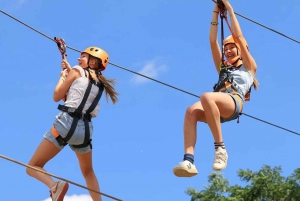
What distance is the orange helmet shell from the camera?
7191mm

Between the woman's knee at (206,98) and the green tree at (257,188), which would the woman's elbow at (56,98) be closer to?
the woman's knee at (206,98)

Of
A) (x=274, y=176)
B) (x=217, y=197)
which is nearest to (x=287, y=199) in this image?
(x=274, y=176)

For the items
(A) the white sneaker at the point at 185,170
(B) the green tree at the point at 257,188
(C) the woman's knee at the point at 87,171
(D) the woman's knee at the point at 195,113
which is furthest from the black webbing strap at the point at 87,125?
(B) the green tree at the point at 257,188

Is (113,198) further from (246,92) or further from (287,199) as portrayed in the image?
(287,199)

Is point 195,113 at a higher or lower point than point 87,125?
higher

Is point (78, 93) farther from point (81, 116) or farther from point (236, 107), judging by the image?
point (236, 107)

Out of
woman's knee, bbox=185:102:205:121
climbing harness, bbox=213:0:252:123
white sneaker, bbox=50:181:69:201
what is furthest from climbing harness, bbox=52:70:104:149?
climbing harness, bbox=213:0:252:123

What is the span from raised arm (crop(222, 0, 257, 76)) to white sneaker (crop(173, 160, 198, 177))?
138 centimetres

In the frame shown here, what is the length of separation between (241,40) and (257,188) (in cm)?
2869

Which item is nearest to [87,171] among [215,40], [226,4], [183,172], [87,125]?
[87,125]

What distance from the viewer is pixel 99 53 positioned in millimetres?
7207

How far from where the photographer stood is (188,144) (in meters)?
6.68

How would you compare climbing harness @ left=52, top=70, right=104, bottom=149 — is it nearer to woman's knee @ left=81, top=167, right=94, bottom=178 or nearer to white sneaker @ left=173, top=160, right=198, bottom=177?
woman's knee @ left=81, top=167, right=94, bottom=178

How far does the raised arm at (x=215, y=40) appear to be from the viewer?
7.46m
